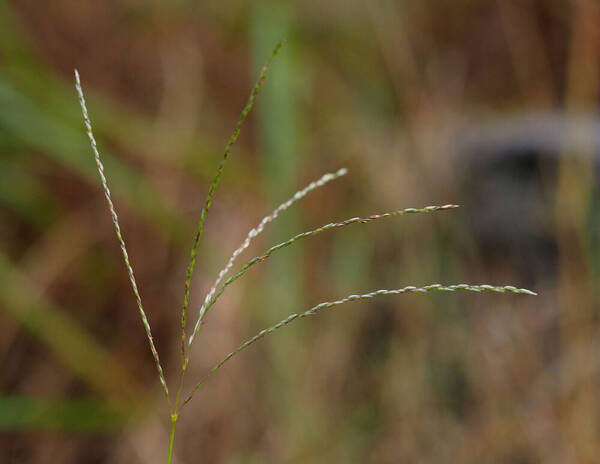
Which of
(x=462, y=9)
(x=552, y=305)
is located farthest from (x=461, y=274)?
(x=462, y=9)

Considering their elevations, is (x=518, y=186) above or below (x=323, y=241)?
above

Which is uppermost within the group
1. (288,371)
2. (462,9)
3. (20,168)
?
(462,9)

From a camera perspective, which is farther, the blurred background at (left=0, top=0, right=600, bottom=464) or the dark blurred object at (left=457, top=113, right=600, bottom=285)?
the dark blurred object at (left=457, top=113, right=600, bottom=285)

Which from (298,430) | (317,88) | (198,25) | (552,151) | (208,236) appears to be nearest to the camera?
(298,430)

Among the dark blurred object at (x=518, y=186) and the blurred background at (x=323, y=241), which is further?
the dark blurred object at (x=518, y=186)

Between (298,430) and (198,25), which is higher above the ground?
(198,25)

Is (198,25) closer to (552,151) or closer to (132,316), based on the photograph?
(132,316)

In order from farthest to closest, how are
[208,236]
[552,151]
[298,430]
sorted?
1. [208,236]
2. [552,151]
3. [298,430]

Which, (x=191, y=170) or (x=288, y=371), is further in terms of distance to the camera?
(x=191, y=170)
